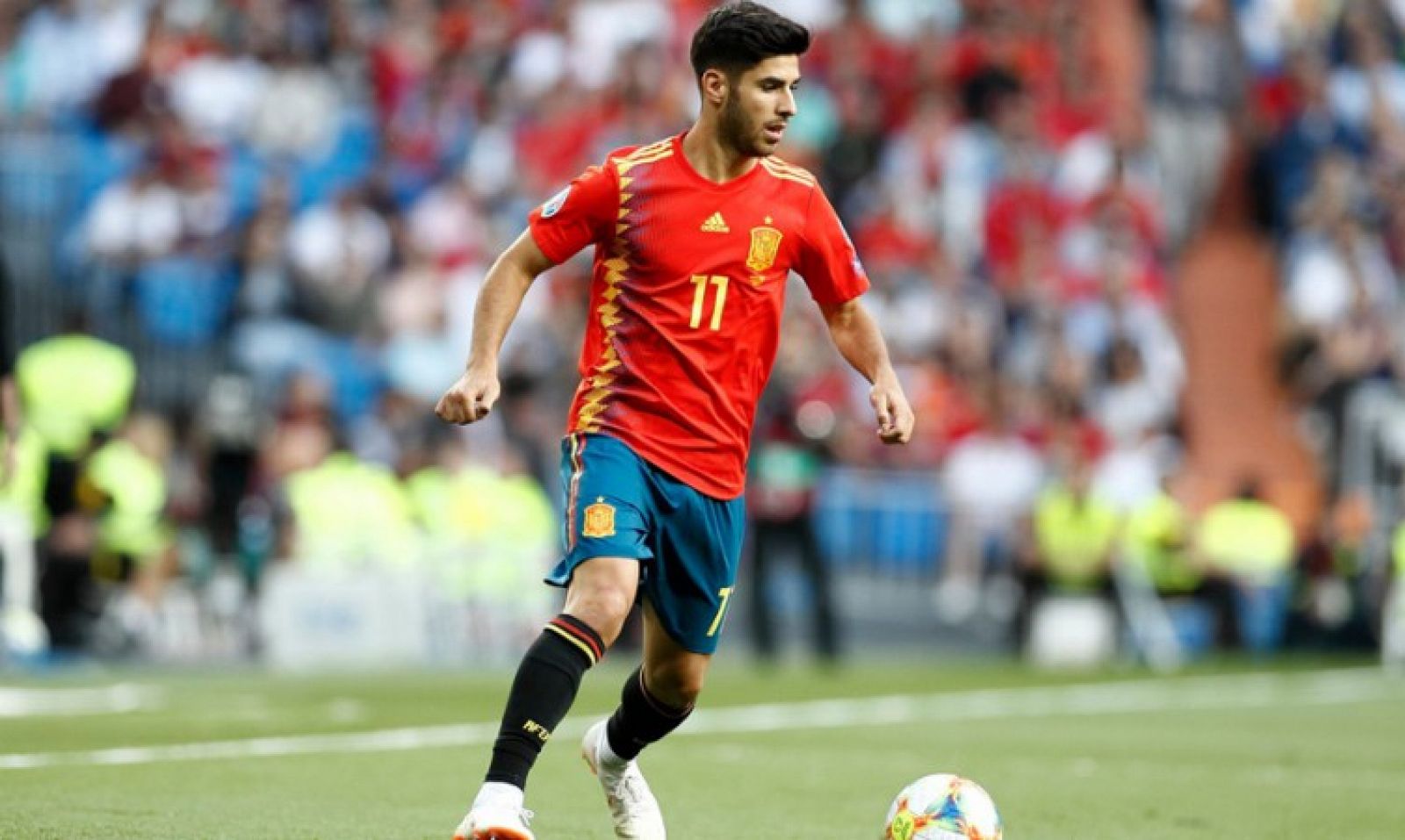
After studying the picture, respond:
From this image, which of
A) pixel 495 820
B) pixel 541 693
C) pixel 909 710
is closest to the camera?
pixel 495 820

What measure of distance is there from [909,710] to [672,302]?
750 cm

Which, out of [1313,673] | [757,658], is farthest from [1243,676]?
[757,658]

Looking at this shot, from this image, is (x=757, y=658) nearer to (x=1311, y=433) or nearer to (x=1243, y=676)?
(x=1243, y=676)

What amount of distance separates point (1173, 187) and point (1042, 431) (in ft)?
16.4

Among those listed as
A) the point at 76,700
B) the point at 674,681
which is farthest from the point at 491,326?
the point at 76,700

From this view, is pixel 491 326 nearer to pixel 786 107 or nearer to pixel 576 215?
pixel 576 215

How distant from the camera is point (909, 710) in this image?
14383mm

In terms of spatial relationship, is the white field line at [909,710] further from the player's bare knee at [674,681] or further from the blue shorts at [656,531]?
the blue shorts at [656,531]

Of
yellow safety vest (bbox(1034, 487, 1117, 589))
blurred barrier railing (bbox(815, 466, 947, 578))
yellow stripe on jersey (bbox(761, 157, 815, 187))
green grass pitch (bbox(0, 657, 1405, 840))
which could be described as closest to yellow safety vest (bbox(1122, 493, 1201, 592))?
yellow safety vest (bbox(1034, 487, 1117, 589))

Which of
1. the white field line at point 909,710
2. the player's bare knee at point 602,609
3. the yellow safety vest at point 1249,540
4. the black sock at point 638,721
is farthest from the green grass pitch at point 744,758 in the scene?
the yellow safety vest at point 1249,540

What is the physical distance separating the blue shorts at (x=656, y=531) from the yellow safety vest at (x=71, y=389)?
1103 centimetres

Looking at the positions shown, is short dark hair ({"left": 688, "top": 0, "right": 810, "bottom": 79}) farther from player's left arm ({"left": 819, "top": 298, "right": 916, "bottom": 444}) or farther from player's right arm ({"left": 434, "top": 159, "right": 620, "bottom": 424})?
player's left arm ({"left": 819, "top": 298, "right": 916, "bottom": 444})

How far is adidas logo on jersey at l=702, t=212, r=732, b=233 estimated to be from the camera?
7312mm

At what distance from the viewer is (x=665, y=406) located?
722 centimetres
